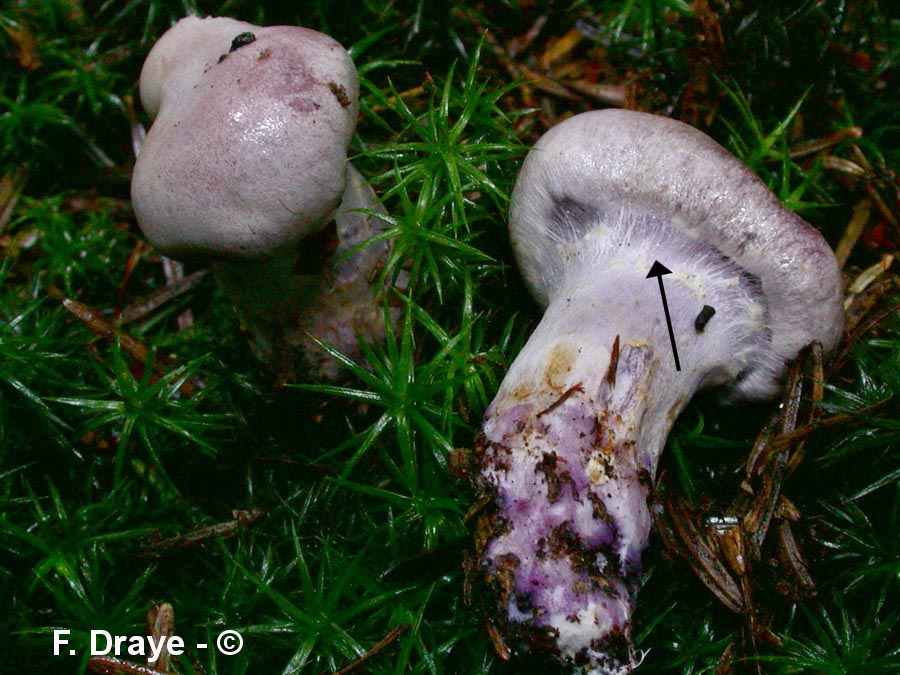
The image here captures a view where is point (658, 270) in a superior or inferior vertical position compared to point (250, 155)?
inferior

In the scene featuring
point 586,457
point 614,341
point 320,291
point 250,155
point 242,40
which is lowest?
point 320,291

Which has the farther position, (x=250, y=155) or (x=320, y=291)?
(x=320, y=291)

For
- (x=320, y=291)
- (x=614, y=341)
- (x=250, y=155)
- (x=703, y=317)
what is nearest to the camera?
(x=250, y=155)

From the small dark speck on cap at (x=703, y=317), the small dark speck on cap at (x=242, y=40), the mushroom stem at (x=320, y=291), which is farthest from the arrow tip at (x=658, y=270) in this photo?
the small dark speck on cap at (x=242, y=40)

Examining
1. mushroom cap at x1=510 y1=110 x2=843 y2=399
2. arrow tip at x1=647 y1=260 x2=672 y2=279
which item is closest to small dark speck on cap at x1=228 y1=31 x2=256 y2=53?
mushroom cap at x1=510 y1=110 x2=843 y2=399

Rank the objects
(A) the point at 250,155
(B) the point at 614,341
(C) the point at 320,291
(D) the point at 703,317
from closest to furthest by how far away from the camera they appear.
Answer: (A) the point at 250,155, (B) the point at 614,341, (D) the point at 703,317, (C) the point at 320,291

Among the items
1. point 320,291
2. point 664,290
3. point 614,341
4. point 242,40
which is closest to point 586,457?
point 614,341

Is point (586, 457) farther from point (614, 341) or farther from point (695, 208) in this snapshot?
point (695, 208)

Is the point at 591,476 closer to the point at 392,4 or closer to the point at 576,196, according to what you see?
the point at 576,196
